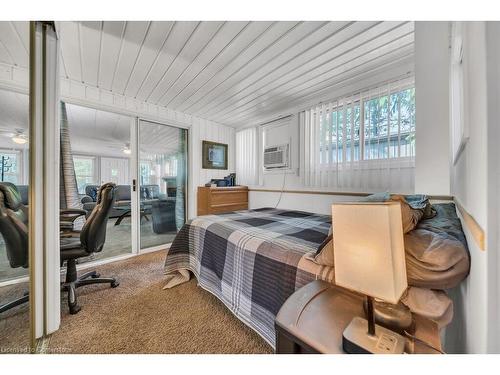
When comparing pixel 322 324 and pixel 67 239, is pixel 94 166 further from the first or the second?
pixel 322 324

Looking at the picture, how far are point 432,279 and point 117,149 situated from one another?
7331 mm

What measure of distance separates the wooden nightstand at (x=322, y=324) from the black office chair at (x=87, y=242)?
180cm

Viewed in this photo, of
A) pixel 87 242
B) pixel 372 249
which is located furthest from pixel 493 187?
pixel 87 242

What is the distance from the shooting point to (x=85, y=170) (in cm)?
636

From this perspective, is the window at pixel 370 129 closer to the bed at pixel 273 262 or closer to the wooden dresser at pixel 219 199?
the bed at pixel 273 262

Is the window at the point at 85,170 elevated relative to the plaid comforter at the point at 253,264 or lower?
elevated

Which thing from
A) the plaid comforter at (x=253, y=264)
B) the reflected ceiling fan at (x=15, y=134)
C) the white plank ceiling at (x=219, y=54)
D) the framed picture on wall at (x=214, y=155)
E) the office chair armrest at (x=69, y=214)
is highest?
the white plank ceiling at (x=219, y=54)

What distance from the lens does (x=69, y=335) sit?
1.24 metres

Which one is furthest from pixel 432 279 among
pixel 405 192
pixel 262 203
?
pixel 262 203

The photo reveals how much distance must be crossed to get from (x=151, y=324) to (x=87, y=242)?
0.91m

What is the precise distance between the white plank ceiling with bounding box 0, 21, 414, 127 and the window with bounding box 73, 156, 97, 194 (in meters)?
5.42

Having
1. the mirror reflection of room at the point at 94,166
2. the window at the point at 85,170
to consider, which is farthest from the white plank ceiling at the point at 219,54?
the window at the point at 85,170

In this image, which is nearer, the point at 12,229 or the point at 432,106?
the point at 12,229

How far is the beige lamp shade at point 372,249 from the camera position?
0.47m
